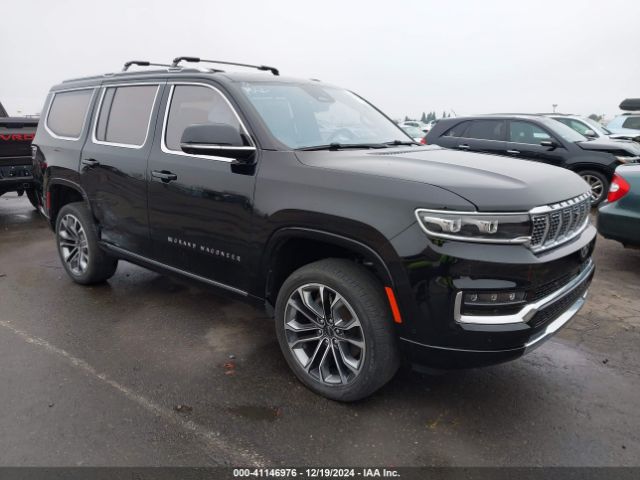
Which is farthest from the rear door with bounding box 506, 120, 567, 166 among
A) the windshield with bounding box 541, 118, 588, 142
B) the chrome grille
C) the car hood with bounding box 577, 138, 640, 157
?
the chrome grille

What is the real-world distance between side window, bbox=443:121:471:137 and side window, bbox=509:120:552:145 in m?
0.84

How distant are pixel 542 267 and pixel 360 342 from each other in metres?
1.02

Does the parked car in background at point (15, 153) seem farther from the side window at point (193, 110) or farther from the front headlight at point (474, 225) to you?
the front headlight at point (474, 225)

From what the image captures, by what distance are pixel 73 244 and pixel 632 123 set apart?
1663cm

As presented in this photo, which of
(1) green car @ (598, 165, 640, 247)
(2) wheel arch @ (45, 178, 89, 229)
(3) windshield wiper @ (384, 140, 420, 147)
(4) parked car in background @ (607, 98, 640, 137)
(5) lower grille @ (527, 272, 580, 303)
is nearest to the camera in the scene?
(5) lower grille @ (527, 272, 580, 303)

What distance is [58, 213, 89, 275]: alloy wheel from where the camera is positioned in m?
4.71

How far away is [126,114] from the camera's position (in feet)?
13.5

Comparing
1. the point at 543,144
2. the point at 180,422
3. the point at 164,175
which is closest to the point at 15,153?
the point at 164,175

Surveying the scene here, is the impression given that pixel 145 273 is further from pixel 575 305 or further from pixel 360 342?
pixel 575 305

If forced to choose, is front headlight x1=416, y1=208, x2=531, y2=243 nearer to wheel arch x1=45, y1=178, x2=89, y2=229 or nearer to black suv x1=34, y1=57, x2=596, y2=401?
black suv x1=34, y1=57, x2=596, y2=401

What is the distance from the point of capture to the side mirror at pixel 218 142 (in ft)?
9.75

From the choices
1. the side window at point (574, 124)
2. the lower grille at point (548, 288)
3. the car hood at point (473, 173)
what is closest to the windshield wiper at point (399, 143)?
the car hood at point (473, 173)

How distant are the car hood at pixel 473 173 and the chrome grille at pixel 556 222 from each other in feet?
0.14

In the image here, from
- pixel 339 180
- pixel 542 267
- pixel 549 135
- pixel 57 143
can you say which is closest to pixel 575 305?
pixel 542 267
